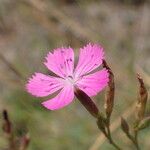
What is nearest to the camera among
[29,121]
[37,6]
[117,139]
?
[37,6]

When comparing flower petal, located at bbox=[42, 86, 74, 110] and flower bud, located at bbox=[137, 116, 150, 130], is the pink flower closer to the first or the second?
flower petal, located at bbox=[42, 86, 74, 110]

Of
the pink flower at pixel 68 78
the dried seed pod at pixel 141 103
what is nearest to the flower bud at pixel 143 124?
the dried seed pod at pixel 141 103

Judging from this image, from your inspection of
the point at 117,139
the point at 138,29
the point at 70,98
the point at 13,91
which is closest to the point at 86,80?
the point at 70,98

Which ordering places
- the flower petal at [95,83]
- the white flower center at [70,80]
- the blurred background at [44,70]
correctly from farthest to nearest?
the blurred background at [44,70] < the white flower center at [70,80] < the flower petal at [95,83]

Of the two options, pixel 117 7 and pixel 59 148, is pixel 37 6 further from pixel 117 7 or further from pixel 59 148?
pixel 117 7

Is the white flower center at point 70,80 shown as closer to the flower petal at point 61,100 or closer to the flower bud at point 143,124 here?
the flower petal at point 61,100
